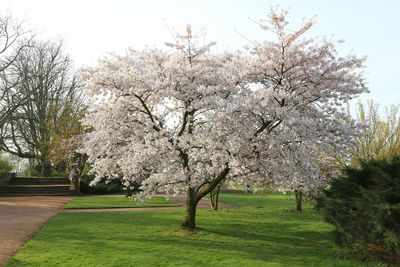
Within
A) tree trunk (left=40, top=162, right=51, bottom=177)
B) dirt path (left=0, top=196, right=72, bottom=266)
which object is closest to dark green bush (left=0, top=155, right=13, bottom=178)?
tree trunk (left=40, top=162, right=51, bottom=177)

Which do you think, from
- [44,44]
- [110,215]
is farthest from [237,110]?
[44,44]

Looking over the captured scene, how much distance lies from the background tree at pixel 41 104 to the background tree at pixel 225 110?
25984mm

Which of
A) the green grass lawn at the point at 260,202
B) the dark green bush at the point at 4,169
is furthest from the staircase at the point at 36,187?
the green grass lawn at the point at 260,202

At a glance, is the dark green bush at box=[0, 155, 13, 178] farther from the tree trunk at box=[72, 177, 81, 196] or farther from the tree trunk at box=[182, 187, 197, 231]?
the tree trunk at box=[182, 187, 197, 231]

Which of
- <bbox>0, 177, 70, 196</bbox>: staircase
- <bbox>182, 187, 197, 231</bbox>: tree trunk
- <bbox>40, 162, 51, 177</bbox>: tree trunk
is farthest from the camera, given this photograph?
<bbox>40, 162, 51, 177</bbox>: tree trunk

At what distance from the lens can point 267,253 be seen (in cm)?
1169

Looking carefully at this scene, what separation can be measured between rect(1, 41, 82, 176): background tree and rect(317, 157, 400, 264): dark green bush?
3142 cm

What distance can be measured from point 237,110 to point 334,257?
4.69m

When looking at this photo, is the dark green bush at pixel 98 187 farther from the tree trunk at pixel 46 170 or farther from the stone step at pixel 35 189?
the tree trunk at pixel 46 170

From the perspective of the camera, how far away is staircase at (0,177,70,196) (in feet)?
117

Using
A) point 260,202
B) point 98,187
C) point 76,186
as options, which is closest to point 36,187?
point 76,186

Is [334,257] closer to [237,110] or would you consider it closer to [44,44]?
[237,110]

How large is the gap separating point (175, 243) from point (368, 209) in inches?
222

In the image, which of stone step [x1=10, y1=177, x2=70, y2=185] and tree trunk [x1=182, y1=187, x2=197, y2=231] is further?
stone step [x1=10, y1=177, x2=70, y2=185]
